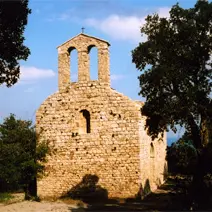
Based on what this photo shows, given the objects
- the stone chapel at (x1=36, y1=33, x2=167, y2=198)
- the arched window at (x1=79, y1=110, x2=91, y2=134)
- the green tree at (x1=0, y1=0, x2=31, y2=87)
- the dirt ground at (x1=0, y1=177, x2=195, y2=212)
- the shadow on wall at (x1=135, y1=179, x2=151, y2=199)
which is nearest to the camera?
the green tree at (x1=0, y1=0, x2=31, y2=87)

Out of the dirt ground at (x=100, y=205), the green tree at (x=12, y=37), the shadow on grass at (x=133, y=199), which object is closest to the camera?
the green tree at (x=12, y=37)

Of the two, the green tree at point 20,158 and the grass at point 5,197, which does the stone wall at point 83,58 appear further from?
the grass at point 5,197

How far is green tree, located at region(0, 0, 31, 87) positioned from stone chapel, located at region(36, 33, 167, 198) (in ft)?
23.0

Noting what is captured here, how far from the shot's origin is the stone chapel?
17.3 meters

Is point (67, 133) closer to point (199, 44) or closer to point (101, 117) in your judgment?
point (101, 117)

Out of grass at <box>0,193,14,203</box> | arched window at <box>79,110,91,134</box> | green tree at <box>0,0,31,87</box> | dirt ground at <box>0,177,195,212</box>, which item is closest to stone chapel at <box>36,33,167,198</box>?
arched window at <box>79,110,91,134</box>

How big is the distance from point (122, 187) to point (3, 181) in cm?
631

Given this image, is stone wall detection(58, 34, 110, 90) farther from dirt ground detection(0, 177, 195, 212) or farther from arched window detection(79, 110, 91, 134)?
dirt ground detection(0, 177, 195, 212)

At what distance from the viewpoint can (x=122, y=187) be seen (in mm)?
17141

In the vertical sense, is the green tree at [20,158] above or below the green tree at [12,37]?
below

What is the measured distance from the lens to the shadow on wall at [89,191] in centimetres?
1747

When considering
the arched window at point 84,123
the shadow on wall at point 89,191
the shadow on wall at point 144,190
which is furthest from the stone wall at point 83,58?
the shadow on wall at point 144,190

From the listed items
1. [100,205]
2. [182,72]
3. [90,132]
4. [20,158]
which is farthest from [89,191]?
[182,72]

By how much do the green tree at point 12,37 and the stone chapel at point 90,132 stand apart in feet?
23.0
